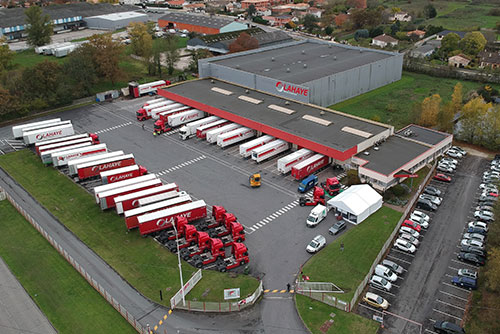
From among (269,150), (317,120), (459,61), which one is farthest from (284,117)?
(459,61)

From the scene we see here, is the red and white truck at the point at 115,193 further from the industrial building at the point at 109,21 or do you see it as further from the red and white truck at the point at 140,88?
the industrial building at the point at 109,21

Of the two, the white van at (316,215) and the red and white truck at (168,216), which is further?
the white van at (316,215)

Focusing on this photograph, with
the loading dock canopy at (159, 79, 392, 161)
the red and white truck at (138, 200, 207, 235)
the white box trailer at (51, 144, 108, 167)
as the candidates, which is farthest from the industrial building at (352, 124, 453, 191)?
the white box trailer at (51, 144, 108, 167)

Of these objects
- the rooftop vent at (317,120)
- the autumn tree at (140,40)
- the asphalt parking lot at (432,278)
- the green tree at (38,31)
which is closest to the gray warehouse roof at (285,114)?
the rooftop vent at (317,120)

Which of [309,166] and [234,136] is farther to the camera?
[234,136]

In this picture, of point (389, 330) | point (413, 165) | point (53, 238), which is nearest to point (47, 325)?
point (53, 238)

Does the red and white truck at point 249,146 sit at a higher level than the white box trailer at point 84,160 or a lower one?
lower

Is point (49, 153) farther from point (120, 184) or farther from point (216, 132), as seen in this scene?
point (216, 132)
